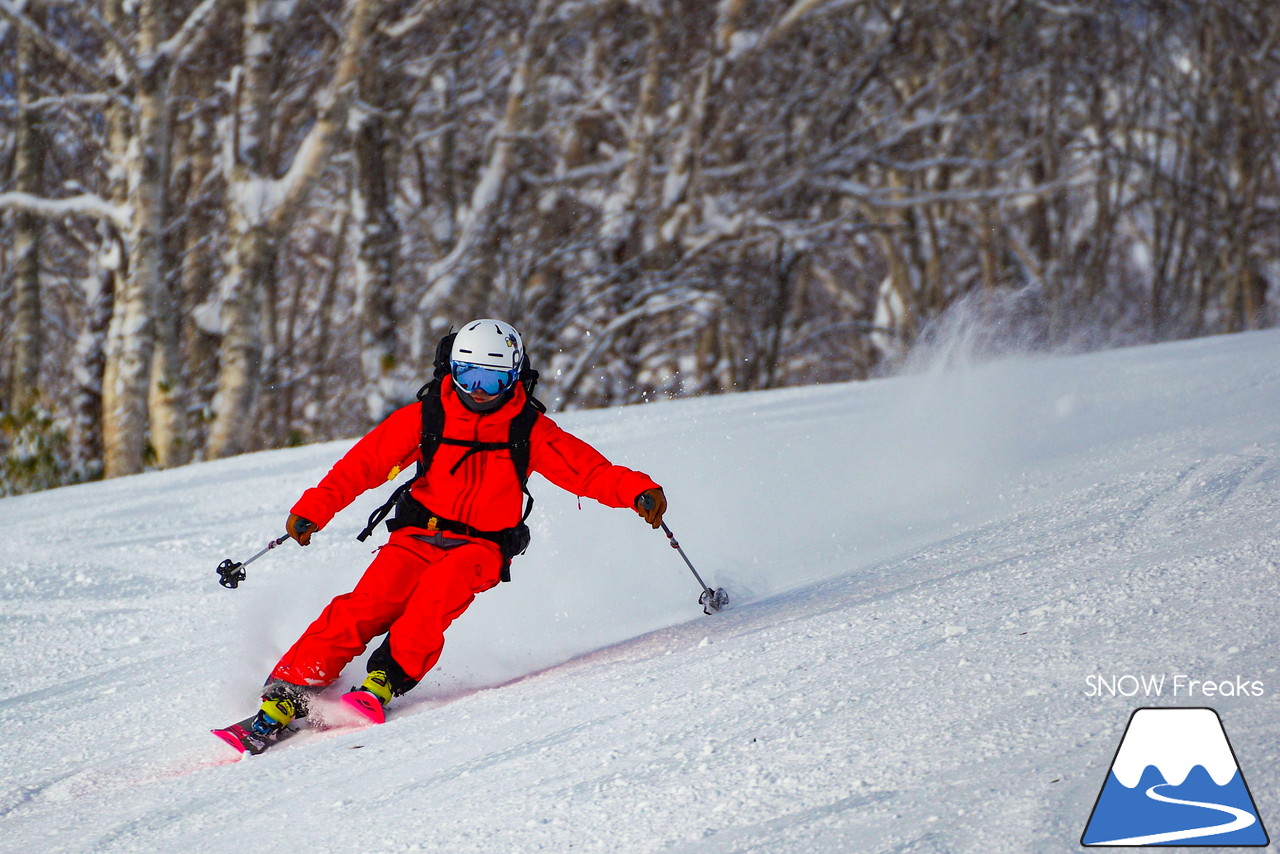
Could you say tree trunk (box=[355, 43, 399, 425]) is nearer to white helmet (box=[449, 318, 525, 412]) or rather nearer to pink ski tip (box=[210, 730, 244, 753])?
white helmet (box=[449, 318, 525, 412])

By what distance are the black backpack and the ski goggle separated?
7 cm

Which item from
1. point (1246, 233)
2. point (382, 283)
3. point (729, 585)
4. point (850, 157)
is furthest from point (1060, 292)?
point (729, 585)

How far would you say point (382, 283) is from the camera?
12969 mm

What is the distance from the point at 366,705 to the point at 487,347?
3.88 ft

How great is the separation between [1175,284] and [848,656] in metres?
21.7

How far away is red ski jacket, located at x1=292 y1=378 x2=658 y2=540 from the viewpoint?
3900mm

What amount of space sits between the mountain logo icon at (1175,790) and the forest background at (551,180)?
31.5 ft

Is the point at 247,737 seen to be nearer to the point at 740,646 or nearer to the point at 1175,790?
the point at 740,646

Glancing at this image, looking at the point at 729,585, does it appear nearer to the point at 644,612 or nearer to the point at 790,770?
the point at 644,612

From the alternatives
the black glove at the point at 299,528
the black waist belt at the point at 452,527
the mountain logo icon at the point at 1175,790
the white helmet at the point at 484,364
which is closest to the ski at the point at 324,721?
the black glove at the point at 299,528

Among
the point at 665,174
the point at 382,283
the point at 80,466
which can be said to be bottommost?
the point at 80,466

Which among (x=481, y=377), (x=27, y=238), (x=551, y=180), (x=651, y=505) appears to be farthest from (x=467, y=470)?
(x=27, y=238)

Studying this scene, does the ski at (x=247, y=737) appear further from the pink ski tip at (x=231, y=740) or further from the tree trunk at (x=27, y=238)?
the tree trunk at (x=27, y=238)

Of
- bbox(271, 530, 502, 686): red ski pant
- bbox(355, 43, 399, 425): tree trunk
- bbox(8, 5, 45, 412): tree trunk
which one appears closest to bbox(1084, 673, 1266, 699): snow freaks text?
bbox(271, 530, 502, 686): red ski pant
